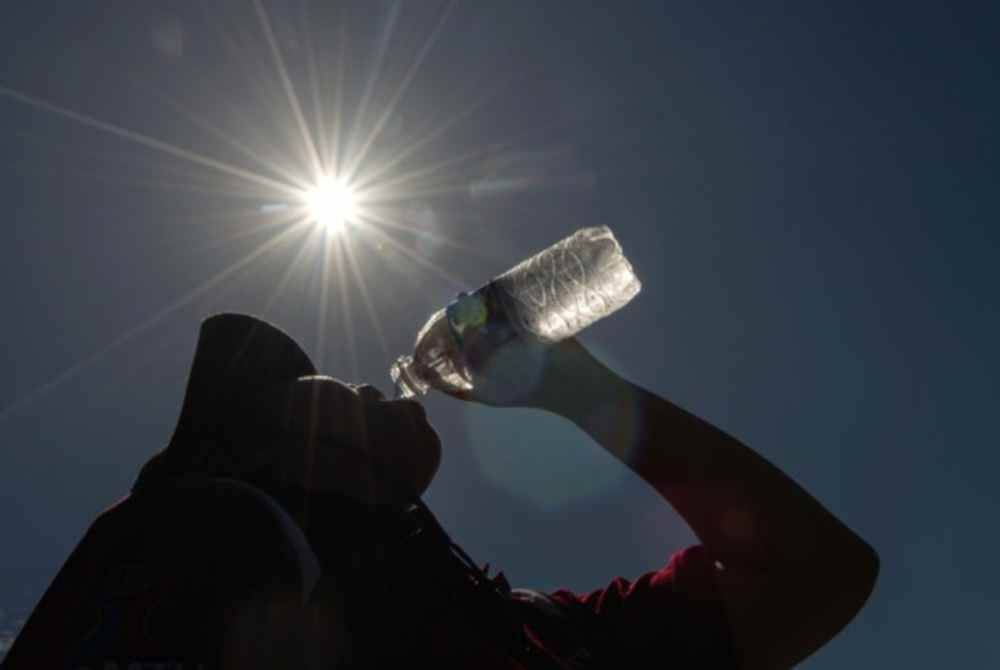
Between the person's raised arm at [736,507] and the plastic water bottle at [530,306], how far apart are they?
191 millimetres

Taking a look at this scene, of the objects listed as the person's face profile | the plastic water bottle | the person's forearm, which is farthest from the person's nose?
the person's forearm

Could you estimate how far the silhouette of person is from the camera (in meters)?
1.43

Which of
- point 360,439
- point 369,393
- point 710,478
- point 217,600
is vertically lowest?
point 710,478

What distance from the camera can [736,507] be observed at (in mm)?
2418

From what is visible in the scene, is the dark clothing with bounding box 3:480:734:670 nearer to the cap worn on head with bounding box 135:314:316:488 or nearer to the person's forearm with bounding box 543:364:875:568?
the cap worn on head with bounding box 135:314:316:488

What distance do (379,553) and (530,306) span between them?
5.06 ft

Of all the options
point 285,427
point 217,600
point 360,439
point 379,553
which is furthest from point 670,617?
point 217,600

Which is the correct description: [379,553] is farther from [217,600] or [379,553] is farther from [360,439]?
[217,600]

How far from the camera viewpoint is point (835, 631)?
2379 millimetres

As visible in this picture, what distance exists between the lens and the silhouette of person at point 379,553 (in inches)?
56.4

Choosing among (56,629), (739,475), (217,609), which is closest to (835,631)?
(739,475)

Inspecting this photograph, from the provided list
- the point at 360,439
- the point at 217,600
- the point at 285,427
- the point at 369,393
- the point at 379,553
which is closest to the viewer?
the point at 217,600

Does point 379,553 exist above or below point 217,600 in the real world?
above

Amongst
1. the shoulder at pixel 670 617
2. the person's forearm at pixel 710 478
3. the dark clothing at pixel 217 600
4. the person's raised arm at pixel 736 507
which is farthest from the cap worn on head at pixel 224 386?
the shoulder at pixel 670 617
